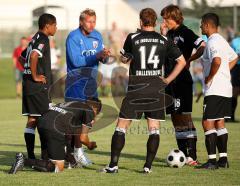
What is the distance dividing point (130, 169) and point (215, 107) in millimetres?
1511

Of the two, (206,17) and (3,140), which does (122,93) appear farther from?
(206,17)

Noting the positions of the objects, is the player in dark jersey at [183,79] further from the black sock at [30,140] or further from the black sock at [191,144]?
the black sock at [30,140]

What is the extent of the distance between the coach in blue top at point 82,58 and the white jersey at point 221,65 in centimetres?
153

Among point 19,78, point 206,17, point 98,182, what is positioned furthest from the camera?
point 19,78

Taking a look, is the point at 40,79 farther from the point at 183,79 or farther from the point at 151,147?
the point at 183,79

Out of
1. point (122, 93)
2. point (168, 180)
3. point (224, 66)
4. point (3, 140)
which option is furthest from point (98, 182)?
point (122, 93)

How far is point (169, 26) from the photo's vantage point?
11.4 m

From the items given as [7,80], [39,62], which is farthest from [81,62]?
[7,80]

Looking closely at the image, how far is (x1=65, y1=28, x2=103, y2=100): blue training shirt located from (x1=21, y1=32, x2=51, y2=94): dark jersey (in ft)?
1.17

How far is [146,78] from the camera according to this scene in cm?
1027

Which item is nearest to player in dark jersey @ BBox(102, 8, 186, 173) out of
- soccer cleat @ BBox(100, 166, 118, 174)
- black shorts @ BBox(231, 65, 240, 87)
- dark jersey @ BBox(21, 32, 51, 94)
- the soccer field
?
soccer cleat @ BBox(100, 166, 118, 174)

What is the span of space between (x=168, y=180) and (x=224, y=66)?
2.04m

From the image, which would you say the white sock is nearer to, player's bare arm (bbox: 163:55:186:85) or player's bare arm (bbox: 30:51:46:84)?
player's bare arm (bbox: 30:51:46:84)

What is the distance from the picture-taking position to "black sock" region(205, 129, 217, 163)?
35.4ft
